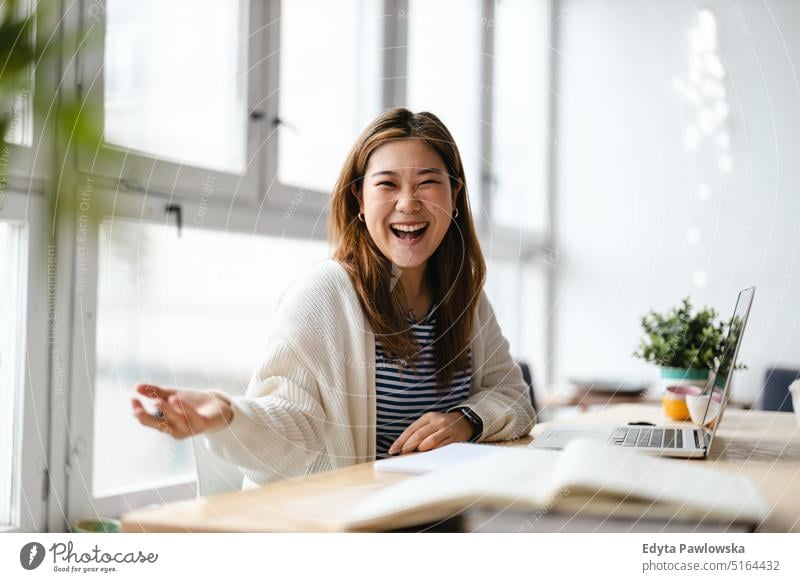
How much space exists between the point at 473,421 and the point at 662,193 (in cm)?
157

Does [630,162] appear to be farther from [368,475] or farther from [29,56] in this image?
[29,56]

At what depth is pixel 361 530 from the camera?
589mm

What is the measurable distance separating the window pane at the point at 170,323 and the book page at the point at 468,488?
0.45 m

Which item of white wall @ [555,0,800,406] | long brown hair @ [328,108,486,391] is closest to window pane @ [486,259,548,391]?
white wall @ [555,0,800,406]

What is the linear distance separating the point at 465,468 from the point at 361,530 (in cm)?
13

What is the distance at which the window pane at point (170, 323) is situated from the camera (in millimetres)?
983

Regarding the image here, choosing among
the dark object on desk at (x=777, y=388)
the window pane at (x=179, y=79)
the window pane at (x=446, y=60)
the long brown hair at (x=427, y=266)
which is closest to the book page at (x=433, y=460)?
the long brown hair at (x=427, y=266)

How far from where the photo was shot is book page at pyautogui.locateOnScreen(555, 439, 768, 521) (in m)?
0.64

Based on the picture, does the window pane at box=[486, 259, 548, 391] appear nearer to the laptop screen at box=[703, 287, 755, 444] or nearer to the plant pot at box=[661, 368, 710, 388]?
the plant pot at box=[661, 368, 710, 388]

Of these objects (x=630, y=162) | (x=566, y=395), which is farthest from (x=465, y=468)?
(x=630, y=162)

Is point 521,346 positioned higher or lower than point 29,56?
lower

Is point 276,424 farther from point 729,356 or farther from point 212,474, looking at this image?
point 729,356

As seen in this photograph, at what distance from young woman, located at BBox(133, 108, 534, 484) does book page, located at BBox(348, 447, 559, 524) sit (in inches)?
7.5

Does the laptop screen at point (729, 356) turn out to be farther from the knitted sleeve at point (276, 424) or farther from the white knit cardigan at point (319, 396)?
the knitted sleeve at point (276, 424)
